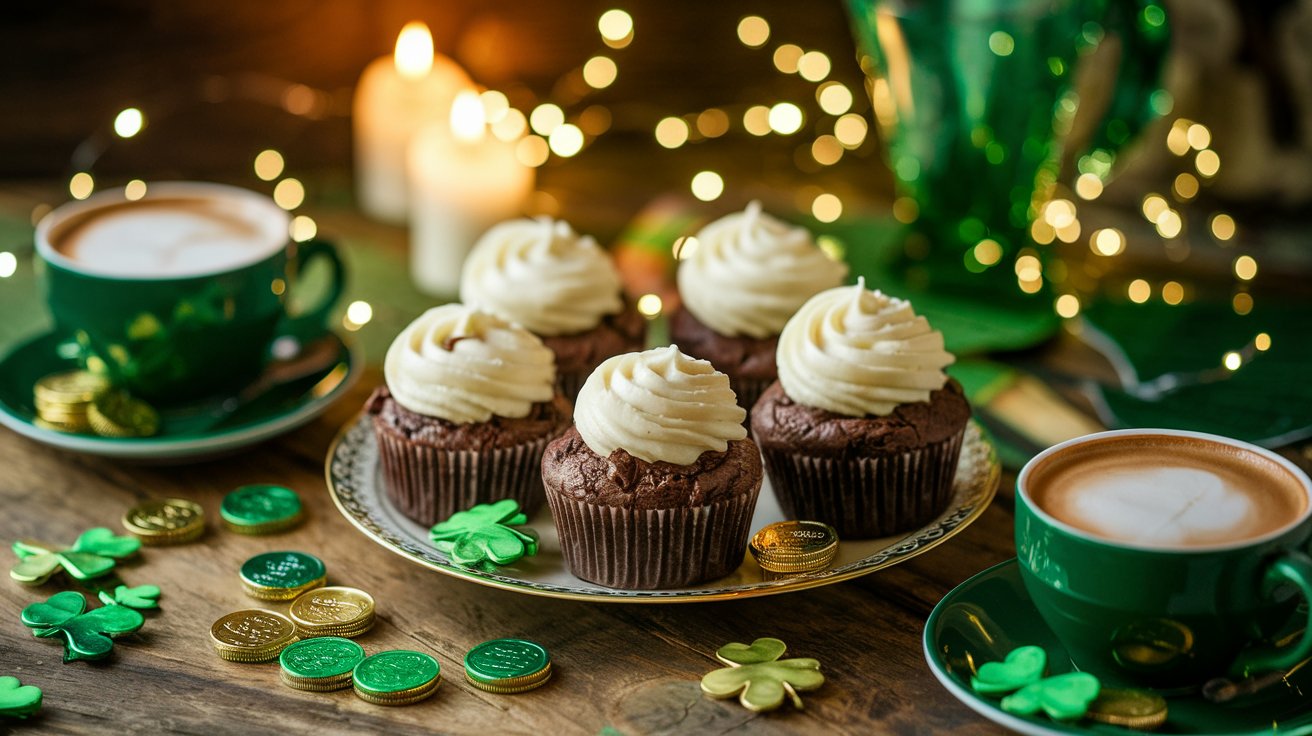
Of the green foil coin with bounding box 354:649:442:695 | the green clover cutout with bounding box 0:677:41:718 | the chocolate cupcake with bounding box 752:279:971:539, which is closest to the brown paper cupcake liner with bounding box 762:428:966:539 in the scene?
the chocolate cupcake with bounding box 752:279:971:539

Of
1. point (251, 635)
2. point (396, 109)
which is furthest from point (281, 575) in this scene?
point (396, 109)

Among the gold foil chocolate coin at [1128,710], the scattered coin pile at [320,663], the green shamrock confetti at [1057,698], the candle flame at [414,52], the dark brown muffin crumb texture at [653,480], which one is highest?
the candle flame at [414,52]

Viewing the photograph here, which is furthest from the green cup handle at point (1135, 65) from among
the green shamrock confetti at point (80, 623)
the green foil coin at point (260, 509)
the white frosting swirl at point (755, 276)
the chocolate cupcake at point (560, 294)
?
the green shamrock confetti at point (80, 623)

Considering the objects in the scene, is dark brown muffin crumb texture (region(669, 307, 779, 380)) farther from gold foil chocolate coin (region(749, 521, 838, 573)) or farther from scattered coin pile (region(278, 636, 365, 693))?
scattered coin pile (region(278, 636, 365, 693))

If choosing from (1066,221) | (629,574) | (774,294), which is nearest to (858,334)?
(774,294)

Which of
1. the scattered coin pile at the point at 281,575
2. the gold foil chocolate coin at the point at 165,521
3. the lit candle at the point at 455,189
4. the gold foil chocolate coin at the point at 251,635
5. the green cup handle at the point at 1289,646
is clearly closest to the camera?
the green cup handle at the point at 1289,646

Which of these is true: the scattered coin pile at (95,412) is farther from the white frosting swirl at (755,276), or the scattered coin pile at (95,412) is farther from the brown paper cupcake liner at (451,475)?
the white frosting swirl at (755,276)
